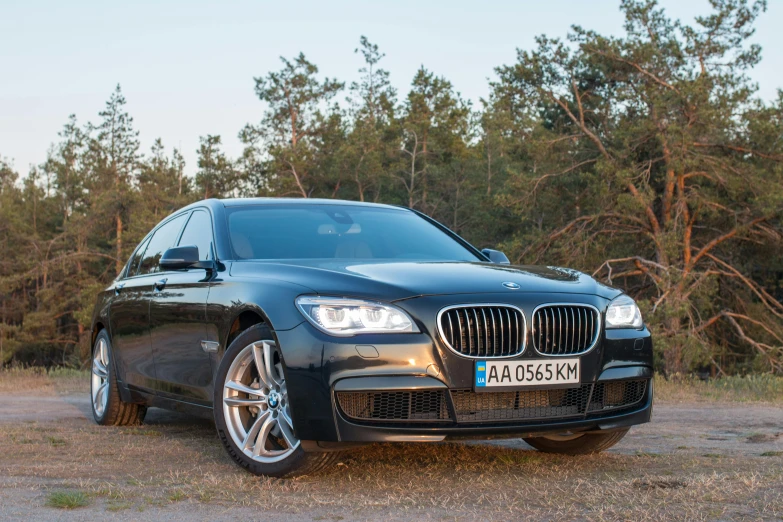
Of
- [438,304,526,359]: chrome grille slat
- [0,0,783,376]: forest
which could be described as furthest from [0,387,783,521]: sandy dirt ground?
[0,0,783,376]: forest

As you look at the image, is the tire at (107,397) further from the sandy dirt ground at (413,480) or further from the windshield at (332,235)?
the windshield at (332,235)

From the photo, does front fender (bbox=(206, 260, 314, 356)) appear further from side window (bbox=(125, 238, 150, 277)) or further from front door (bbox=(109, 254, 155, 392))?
side window (bbox=(125, 238, 150, 277))

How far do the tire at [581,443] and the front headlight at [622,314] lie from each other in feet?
2.12

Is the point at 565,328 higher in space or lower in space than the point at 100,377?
higher

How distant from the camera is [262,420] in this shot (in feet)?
16.4

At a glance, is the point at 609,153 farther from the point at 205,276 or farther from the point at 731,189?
the point at 205,276

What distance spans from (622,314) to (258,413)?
202cm

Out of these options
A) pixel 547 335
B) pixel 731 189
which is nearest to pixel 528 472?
pixel 547 335

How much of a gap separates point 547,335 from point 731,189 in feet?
74.4

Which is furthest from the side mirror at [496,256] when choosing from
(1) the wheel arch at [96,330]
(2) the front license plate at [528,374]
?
(1) the wheel arch at [96,330]

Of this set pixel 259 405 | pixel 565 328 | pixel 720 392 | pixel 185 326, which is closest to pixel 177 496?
pixel 259 405

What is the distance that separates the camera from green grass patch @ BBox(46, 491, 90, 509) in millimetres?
4242

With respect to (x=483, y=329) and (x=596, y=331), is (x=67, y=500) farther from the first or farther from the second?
(x=596, y=331)

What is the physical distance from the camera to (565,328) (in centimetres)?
488
